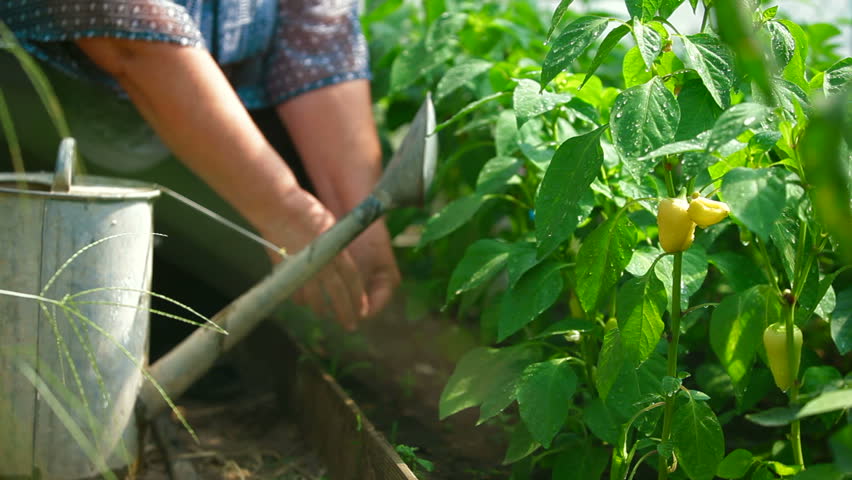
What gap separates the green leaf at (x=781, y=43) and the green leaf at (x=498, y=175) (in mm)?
440

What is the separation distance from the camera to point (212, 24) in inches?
61.6

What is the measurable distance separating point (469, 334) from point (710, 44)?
902 millimetres

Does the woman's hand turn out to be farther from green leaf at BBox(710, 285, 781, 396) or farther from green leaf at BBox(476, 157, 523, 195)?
green leaf at BBox(710, 285, 781, 396)

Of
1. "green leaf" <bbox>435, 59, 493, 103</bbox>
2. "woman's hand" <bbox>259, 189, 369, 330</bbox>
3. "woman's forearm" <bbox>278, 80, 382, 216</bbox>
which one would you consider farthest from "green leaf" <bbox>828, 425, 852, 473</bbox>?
"woman's forearm" <bbox>278, 80, 382, 216</bbox>

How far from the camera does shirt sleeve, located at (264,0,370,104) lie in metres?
1.69

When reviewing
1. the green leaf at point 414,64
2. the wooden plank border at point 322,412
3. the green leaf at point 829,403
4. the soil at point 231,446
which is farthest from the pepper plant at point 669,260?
the soil at point 231,446

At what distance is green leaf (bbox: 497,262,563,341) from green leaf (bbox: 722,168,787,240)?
1.15 ft

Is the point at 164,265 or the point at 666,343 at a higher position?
the point at 666,343

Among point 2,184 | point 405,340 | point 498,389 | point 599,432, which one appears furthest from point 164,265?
point 599,432

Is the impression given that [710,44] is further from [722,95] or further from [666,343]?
[666,343]

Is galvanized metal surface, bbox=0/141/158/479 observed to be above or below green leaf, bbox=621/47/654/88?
below

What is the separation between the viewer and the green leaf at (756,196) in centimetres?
61

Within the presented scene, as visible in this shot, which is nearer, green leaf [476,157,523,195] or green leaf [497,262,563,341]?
green leaf [497,262,563,341]

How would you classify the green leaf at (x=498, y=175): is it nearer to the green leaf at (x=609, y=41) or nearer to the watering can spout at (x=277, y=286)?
the watering can spout at (x=277, y=286)
